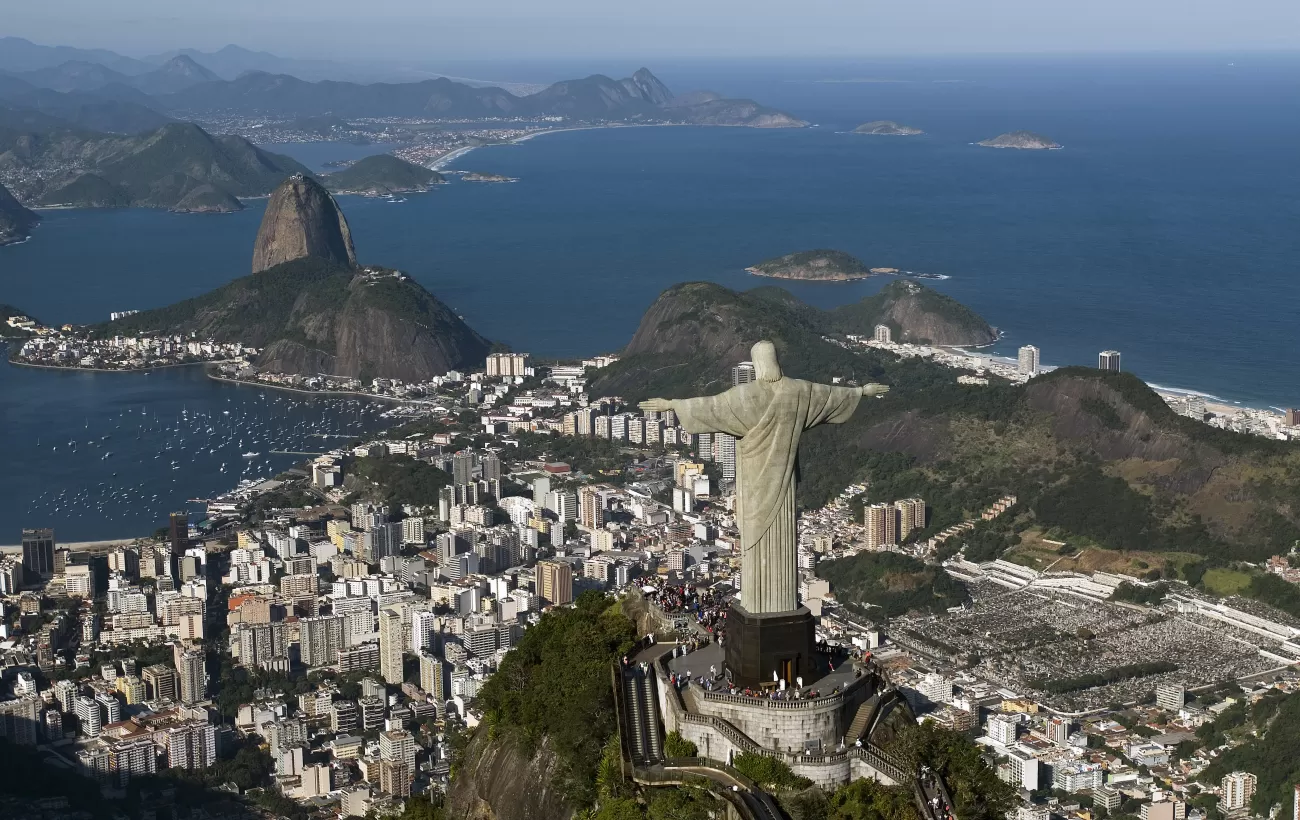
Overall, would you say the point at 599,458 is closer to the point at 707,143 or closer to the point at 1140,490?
the point at 1140,490

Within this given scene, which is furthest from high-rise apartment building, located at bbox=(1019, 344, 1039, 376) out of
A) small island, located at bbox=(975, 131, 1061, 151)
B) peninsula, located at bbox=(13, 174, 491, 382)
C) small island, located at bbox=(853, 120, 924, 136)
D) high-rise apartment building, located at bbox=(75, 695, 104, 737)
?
small island, located at bbox=(853, 120, 924, 136)

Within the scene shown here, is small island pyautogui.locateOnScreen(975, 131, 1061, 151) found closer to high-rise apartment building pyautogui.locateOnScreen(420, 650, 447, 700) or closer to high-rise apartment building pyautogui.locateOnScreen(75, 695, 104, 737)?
high-rise apartment building pyautogui.locateOnScreen(420, 650, 447, 700)

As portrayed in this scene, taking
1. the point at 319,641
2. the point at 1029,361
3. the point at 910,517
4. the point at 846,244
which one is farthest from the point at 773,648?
the point at 846,244

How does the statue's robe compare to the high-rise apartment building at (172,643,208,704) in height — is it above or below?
above

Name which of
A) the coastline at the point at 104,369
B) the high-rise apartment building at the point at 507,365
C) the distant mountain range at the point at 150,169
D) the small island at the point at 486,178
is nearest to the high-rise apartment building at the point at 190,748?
the high-rise apartment building at the point at 507,365

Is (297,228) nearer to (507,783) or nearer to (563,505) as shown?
(563,505)

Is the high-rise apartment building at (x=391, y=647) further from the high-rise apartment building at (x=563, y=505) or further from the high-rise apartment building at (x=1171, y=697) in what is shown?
the high-rise apartment building at (x=1171, y=697)

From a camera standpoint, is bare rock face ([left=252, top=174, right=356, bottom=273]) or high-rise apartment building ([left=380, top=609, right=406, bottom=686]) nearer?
high-rise apartment building ([left=380, top=609, right=406, bottom=686])
